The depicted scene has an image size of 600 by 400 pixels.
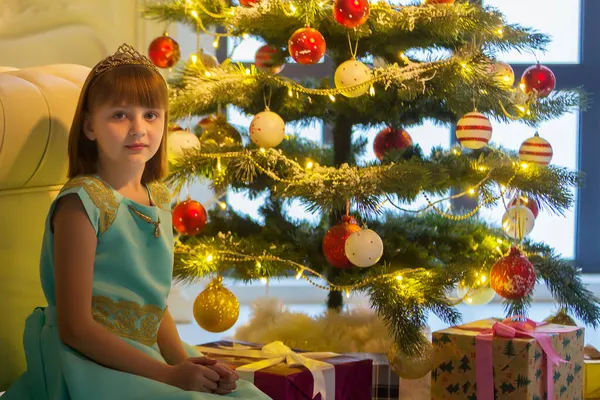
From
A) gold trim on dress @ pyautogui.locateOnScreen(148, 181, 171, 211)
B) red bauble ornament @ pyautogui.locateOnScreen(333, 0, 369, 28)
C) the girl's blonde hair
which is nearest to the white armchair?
the girl's blonde hair

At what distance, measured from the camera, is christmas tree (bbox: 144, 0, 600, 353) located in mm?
2211

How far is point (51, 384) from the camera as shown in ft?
4.44

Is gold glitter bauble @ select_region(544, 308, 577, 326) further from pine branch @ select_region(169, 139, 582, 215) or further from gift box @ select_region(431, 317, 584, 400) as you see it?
pine branch @ select_region(169, 139, 582, 215)

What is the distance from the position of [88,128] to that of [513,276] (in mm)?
1202

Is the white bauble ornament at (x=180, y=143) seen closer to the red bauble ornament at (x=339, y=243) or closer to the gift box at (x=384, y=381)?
the red bauble ornament at (x=339, y=243)

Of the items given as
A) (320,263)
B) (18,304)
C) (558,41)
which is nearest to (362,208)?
(320,263)

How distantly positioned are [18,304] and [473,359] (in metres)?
1.11

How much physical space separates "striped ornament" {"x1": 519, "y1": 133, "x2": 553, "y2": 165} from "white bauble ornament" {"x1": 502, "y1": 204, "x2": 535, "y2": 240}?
0.42ft

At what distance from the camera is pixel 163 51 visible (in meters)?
2.62

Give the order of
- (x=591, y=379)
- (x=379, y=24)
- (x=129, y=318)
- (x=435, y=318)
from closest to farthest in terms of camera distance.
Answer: (x=129, y=318)
(x=379, y=24)
(x=591, y=379)
(x=435, y=318)

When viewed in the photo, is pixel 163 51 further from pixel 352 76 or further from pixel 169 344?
pixel 169 344

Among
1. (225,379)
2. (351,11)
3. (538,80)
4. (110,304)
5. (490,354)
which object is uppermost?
(351,11)

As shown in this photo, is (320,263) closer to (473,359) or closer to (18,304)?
(473,359)

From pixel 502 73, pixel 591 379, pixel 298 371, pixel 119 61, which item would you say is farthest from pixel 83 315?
pixel 591 379
